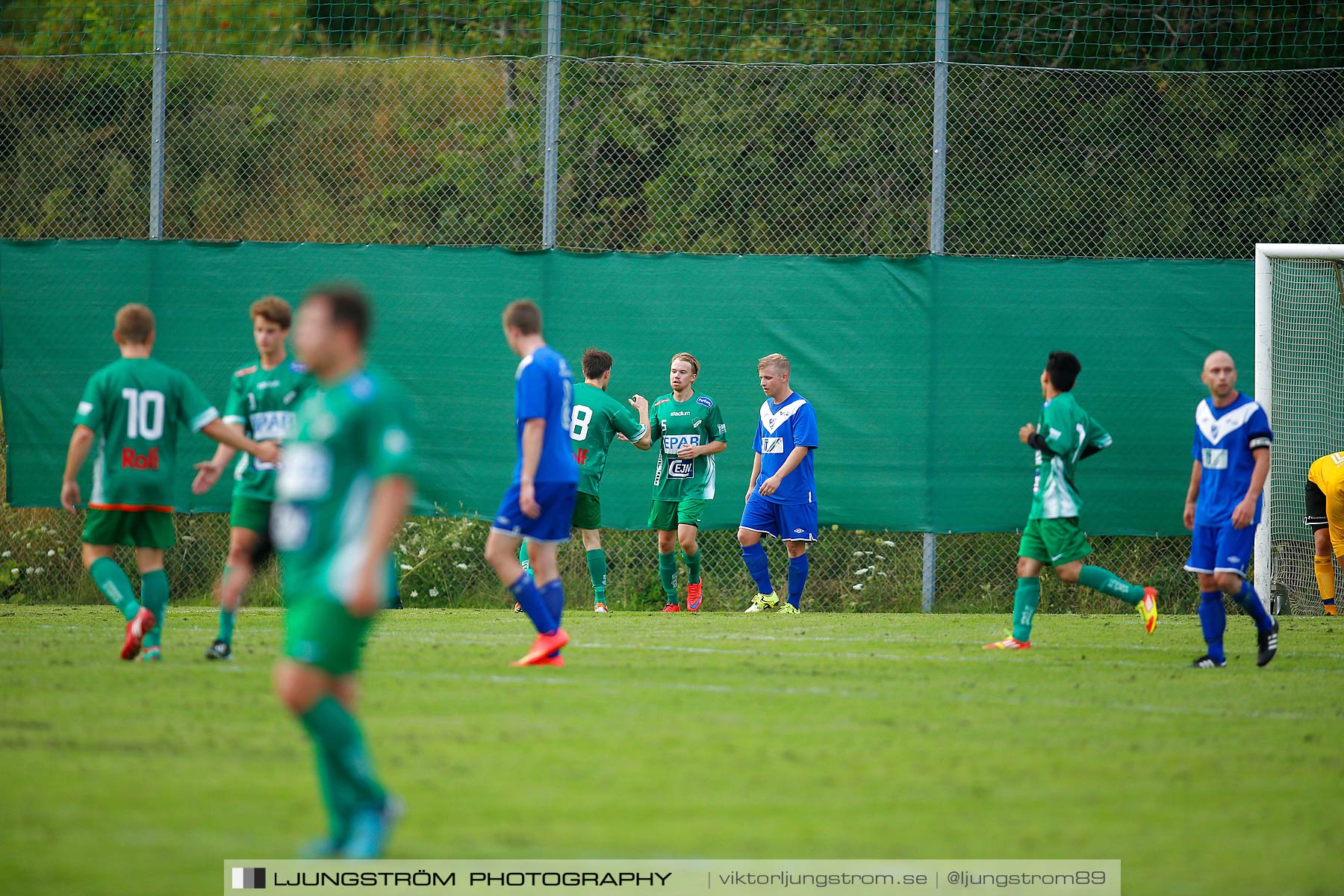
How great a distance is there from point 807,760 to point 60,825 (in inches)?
104

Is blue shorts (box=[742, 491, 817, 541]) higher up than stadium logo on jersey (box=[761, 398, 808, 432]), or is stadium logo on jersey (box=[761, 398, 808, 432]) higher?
stadium logo on jersey (box=[761, 398, 808, 432])

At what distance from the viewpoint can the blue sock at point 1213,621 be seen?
864 centimetres

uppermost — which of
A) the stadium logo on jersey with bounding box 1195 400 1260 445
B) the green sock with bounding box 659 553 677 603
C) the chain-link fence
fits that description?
the chain-link fence

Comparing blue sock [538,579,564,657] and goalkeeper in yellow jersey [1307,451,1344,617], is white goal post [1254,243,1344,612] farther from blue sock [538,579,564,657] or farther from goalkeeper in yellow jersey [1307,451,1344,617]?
blue sock [538,579,564,657]

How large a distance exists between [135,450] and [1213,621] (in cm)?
641

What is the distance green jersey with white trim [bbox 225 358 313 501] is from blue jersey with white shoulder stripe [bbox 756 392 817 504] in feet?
15.2

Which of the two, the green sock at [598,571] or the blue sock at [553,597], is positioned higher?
the blue sock at [553,597]

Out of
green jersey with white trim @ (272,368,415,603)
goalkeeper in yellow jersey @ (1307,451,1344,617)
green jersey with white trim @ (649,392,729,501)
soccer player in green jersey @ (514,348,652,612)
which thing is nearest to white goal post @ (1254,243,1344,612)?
goalkeeper in yellow jersey @ (1307,451,1344,617)

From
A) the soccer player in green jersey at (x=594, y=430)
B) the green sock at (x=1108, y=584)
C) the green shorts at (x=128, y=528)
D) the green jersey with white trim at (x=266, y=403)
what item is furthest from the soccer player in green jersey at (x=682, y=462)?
the green shorts at (x=128, y=528)

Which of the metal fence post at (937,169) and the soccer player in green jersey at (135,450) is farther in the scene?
the metal fence post at (937,169)

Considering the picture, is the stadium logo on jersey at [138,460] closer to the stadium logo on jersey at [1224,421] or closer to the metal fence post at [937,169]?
the stadium logo on jersey at [1224,421]

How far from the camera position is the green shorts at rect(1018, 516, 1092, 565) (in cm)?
914

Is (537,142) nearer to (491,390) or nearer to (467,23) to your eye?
(491,390)

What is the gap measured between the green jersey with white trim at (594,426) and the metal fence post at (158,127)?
3976mm
